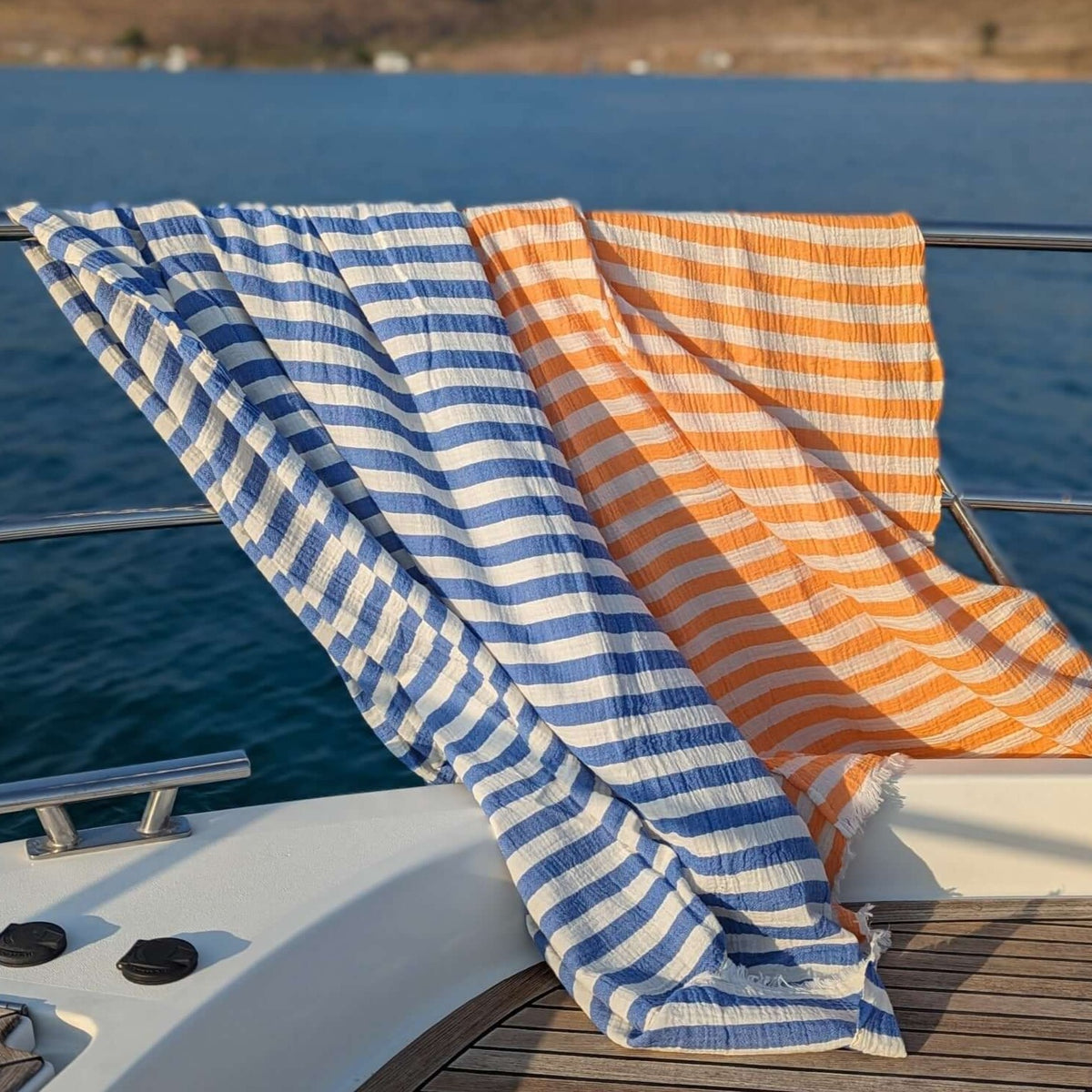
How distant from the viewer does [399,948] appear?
1132 mm

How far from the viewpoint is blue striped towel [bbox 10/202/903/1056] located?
119cm

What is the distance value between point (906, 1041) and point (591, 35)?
7201 cm

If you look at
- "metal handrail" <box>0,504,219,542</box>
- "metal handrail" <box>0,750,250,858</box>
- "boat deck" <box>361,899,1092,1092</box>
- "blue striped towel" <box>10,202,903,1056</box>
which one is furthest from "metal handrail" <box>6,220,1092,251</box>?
"metal handrail" <box>0,750,250,858</box>

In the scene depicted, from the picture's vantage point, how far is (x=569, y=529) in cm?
127

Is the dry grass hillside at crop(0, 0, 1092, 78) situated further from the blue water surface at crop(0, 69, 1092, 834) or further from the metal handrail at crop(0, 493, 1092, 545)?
the metal handrail at crop(0, 493, 1092, 545)

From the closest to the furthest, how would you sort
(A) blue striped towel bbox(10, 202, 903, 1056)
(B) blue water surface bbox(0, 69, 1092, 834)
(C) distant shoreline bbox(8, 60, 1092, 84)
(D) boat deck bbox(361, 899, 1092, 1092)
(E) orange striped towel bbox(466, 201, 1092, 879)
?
(D) boat deck bbox(361, 899, 1092, 1092) < (A) blue striped towel bbox(10, 202, 903, 1056) < (E) orange striped towel bbox(466, 201, 1092, 879) < (B) blue water surface bbox(0, 69, 1092, 834) < (C) distant shoreline bbox(8, 60, 1092, 84)

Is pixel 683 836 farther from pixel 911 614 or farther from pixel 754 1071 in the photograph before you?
pixel 911 614

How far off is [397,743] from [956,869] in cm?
58

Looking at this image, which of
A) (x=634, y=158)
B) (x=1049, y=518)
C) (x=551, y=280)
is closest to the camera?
(x=551, y=280)

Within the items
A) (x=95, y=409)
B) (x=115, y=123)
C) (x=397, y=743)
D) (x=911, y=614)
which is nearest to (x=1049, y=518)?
(x=95, y=409)

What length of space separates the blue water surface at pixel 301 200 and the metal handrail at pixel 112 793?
1.03 m

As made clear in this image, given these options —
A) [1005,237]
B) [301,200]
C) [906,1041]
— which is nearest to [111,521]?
[906,1041]

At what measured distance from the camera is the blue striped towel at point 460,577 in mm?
1189

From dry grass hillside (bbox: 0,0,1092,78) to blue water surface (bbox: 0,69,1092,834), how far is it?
26.1m
